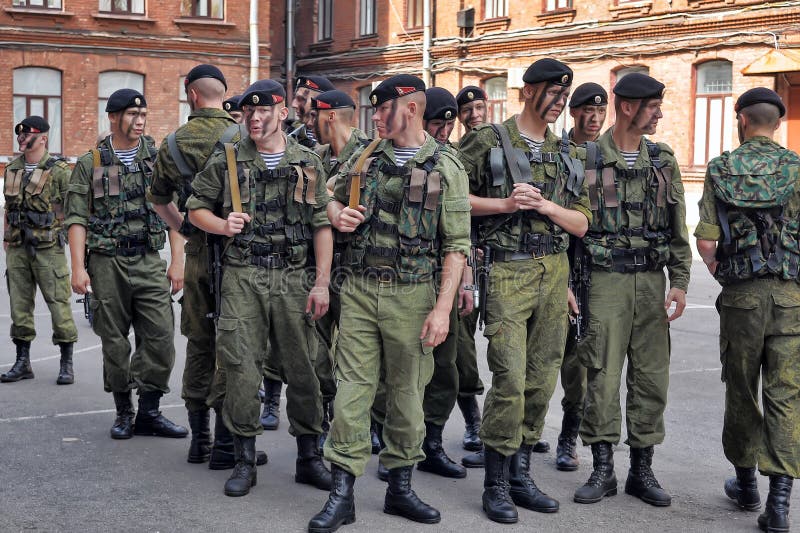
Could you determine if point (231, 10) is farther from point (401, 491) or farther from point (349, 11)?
point (401, 491)

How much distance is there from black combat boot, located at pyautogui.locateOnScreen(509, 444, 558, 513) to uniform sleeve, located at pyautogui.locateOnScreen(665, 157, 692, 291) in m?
1.27

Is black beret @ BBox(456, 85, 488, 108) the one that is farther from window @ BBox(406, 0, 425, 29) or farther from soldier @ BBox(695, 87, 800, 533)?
window @ BBox(406, 0, 425, 29)

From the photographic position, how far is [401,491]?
5418 millimetres

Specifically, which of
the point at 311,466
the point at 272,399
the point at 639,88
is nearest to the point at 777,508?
the point at 639,88

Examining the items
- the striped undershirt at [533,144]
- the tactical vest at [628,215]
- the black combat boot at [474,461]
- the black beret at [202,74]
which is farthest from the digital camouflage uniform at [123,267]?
the tactical vest at [628,215]

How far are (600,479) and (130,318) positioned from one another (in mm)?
3404

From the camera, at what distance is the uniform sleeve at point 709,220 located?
555cm

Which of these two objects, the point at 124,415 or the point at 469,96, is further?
the point at 469,96

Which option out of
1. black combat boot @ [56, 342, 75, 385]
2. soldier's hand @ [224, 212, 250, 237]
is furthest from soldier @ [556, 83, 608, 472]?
black combat boot @ [56, 342, 75, 385]

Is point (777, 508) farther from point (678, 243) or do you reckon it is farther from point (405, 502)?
point (405, 502)

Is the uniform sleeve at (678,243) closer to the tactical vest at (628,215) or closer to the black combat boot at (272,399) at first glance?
the tactical vest at (628,215)

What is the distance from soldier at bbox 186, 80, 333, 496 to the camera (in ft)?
18.9

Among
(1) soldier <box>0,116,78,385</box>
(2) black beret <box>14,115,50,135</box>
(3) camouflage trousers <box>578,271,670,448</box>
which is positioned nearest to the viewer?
(3) camouflage trousers <box>578,271,670,448</box>

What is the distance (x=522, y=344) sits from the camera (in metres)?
5.56
